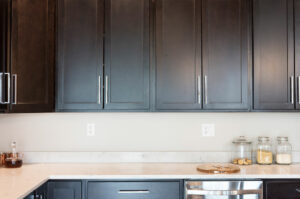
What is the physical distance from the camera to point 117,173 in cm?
224

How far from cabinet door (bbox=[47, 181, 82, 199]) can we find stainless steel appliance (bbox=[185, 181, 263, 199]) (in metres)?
0.79

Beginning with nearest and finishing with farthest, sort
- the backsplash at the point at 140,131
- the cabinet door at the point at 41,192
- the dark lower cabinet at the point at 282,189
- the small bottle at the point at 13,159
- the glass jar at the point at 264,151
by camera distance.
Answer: the cabinet door at the point at 41,192 → the dark lower cabinet at the point at 282,189 → the small bottle at the point at 13,159 → the glass jar at the point at 264,151 → the backsplash at the point at 140,131

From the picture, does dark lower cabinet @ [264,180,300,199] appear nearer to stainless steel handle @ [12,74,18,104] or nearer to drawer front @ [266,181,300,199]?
drawer front @ [266,181,300,199]

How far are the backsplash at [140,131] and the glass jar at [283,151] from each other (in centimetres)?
12

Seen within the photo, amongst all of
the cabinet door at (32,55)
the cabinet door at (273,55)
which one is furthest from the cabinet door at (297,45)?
the cabinet door at (32,55)

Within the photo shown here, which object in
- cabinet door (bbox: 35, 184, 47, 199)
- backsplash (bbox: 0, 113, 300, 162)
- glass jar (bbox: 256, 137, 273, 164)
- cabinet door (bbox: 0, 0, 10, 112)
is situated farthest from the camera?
backsplash (bbox: 0, 113, 300, 162)

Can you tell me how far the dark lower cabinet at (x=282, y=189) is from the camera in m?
2.21

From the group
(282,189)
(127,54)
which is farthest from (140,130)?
(282,189)

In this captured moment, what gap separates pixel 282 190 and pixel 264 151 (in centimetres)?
48

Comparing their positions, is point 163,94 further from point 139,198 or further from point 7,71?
point 7,71

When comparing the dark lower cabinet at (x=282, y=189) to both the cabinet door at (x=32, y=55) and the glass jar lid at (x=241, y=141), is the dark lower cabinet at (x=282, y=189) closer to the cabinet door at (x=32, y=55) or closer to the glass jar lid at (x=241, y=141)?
the glass jar lid at (x=241, y=141)

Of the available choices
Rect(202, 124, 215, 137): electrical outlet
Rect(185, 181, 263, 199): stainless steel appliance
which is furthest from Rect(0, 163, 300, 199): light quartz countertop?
Rect(202, 124, 215, 137): electrical outlet

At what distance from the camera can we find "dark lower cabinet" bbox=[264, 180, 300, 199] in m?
2.21

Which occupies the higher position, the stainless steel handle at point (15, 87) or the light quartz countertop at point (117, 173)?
the stainless steel handle at point (15, 87)
